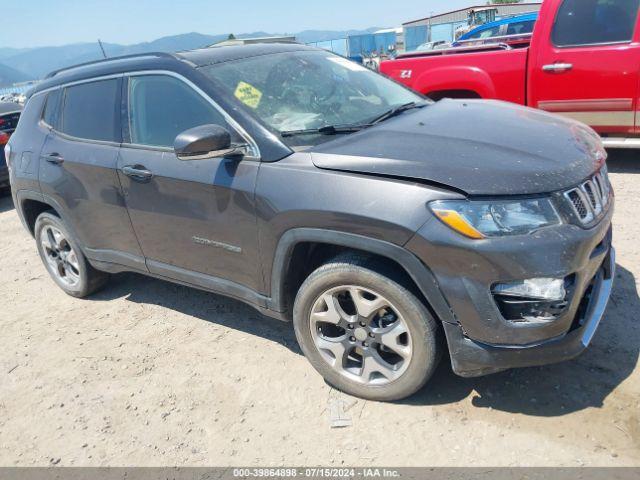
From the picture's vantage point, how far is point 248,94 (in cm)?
313

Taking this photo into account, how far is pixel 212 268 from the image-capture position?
3.29m

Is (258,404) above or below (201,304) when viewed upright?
above

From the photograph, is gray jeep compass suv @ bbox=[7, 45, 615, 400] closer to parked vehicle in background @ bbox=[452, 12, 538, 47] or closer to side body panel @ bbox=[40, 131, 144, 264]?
side body panel @ bbox=[40, 131, 144, 264]

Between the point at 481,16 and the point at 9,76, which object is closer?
the point at 481,16

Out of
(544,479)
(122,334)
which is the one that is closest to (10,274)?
(122,334)

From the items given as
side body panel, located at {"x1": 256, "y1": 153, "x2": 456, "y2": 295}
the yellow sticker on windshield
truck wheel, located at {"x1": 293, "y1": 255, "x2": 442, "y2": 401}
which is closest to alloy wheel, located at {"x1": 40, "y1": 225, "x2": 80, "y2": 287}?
the yellow sticker on windshield

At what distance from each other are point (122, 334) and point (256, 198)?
71.6 inches

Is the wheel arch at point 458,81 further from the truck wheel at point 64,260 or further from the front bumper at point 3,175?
the front bumper at point 3,175

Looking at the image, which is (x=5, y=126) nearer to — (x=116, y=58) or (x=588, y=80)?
(x=116, y=58)

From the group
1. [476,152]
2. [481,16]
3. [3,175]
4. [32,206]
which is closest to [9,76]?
[481,16]

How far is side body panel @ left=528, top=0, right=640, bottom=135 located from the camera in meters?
5.48

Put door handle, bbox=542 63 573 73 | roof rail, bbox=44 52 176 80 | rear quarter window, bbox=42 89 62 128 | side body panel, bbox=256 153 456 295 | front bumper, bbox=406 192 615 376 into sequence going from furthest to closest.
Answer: door handle, bbox=542 63 573 73, rear quarter window, bbox=42 89 62 128, roof rail, bbox=44 52 176 80, side body panel, bbox=256 153 456 295, front bumper, bbox=406 192 615 376

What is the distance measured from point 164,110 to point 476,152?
1.93 m

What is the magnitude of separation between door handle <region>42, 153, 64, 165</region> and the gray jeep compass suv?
2cm
